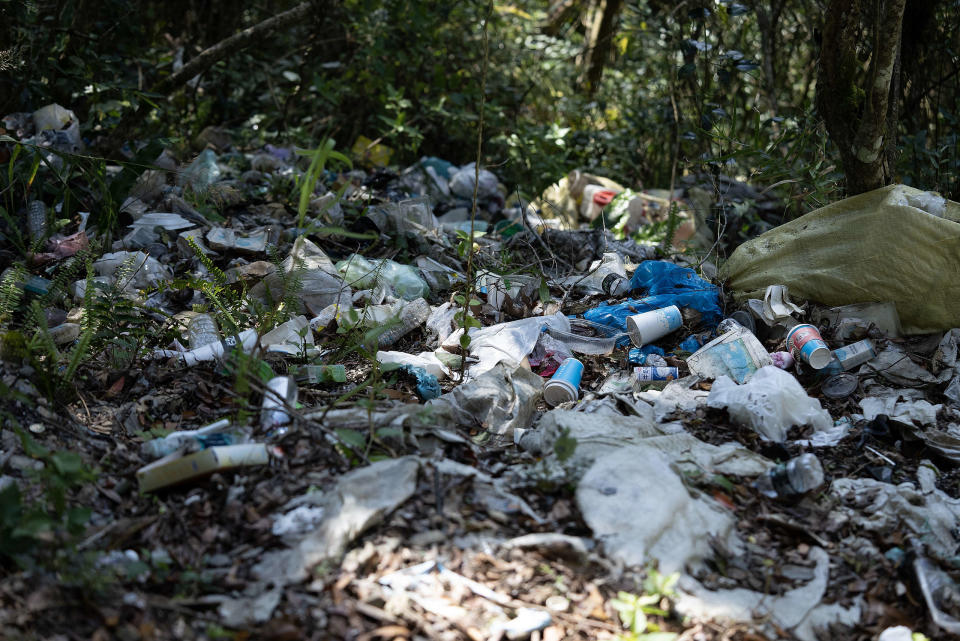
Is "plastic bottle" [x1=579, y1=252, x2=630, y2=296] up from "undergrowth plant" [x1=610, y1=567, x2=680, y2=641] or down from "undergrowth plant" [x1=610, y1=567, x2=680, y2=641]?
down

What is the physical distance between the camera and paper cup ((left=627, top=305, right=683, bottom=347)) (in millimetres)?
3033

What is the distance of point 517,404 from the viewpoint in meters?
2.51

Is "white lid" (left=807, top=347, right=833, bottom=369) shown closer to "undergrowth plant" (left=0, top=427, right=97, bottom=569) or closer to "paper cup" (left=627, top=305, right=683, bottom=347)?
"paper cup" (left=627, top=305, right=683, bottom=347)

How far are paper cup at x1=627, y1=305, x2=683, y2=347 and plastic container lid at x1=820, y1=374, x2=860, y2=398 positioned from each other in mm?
581

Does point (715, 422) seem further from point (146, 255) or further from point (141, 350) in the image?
point (146, 255)

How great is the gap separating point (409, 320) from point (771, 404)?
55.8 inches

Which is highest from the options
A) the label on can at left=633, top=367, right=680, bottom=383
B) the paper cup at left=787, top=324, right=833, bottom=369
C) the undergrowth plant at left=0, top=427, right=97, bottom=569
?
the undergrowth plant at left=0, top=427, right=97, bottom=569

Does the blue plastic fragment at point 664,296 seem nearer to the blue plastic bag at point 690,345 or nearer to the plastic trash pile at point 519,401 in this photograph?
the plastic trash pile at point 519,401

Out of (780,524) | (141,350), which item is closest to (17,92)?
(141,350)

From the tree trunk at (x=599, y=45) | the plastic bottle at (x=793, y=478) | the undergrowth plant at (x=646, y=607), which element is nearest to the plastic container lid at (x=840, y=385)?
the plastic bottle at (x=793, y=478)

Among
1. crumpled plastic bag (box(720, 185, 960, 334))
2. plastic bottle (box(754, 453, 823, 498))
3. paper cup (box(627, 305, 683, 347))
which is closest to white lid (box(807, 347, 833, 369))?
crumpled plastic bag (box(720, 185, 960, 334))

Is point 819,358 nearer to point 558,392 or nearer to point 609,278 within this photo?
point 558,392

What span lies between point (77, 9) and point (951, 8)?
4.79 metres

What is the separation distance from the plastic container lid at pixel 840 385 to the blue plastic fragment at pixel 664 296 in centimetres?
52
